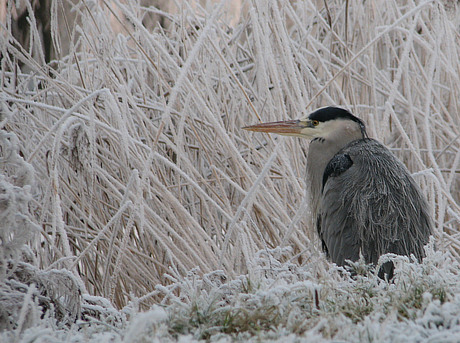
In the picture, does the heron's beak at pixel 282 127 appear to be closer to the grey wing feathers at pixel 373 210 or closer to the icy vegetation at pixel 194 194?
the icy vegetation at pixel 194 194

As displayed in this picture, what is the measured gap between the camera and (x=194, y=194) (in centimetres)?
292

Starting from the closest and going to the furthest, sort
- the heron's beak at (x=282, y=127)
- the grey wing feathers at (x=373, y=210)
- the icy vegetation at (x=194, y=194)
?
the icy vegetation at (x=194, y=194) < the grey wing feathers at (x=373, y=210) < the heron's beak at (x=282, y=127)

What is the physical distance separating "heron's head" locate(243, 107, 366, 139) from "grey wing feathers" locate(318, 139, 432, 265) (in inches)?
6.2

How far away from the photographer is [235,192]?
293 centimetres

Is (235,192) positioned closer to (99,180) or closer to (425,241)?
(99,180)

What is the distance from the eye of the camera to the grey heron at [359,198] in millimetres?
2547

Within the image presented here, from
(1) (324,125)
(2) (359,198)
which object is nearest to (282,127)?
(1) (324,125)

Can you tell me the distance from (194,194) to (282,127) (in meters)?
0.57

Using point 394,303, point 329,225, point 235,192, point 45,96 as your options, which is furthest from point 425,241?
point 45,96

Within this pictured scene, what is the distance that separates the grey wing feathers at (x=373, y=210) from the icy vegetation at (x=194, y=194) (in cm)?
10

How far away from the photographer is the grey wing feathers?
8.35 ft

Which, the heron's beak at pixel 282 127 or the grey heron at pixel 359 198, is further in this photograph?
the heron's beak at pixel 282 127

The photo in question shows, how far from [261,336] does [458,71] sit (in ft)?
7.90

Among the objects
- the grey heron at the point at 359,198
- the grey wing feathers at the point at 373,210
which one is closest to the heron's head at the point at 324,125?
the grey heron at the point at 359,198
